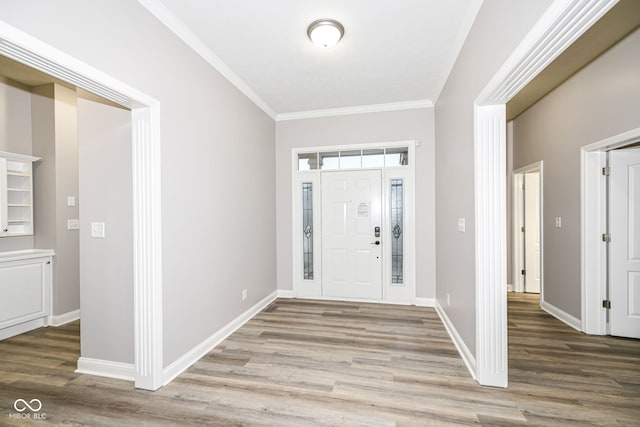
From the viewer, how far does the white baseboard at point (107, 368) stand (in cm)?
233

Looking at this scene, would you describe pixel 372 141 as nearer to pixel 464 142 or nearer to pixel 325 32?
pixel 464 142

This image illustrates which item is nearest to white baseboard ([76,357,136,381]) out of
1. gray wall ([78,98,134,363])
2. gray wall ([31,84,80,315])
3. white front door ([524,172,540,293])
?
gray wall ([78,98,134,363])

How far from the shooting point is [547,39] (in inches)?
53.7

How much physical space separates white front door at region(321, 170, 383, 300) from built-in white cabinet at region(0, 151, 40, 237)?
3.86 meters

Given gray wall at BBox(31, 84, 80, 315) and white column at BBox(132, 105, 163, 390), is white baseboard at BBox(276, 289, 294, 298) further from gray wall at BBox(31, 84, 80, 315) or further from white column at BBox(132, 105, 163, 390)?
gray wall at BBox(31, 84, 80, 315)

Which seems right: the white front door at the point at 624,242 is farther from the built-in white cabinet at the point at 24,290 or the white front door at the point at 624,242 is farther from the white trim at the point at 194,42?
the built-in white cabinet at the point at 24,290

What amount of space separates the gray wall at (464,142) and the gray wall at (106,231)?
2832mm

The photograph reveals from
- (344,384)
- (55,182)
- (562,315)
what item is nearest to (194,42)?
(55,182)

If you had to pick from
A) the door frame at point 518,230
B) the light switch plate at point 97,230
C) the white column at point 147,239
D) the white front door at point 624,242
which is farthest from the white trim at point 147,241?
the door frame at point 518,230

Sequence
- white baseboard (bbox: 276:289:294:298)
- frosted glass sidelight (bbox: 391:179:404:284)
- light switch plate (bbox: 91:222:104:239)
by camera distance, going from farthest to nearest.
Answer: white baseboard (bbox: 276:289:294:298) < frosted glass sidelight (bbox: 391:179:404:284) < light switch plate (bbox: 91:222:104:239)

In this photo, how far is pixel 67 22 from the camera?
159 centimetres

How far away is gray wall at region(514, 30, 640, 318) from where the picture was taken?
8.88ft

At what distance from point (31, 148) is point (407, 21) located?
185 inches

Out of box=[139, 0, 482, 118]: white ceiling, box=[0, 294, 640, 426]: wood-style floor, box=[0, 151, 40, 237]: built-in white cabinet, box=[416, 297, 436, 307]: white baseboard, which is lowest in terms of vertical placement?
box=[0, 294, 640, 426]: wood-style floor
